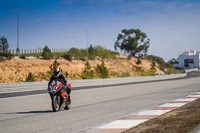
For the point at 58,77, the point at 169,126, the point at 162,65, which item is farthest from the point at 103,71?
the point at 162,65

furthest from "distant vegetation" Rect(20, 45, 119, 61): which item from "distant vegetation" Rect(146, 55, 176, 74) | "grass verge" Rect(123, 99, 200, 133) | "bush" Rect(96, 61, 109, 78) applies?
"grass verge" Rect(123, 99, 200, 133)

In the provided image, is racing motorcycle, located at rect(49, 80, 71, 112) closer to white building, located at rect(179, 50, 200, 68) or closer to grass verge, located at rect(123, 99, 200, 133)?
grass verge, located at rect(123, 99, 200, 133)

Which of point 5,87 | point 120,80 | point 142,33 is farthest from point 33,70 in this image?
point 142,33

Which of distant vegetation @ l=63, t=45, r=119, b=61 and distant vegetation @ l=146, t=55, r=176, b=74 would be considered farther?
distant vegetation @ l=146, t=55, r=176, b=74

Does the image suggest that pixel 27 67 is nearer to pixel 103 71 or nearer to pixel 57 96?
pixel 103 71

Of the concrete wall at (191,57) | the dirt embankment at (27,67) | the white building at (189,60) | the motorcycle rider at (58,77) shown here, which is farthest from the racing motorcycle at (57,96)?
the concrete wall at (191,57)

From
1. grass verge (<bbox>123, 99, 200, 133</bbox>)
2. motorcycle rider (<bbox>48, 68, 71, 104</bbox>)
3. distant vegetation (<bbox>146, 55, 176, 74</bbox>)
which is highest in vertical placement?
distant vegetation (<bbox>146, 55, 176, 74</bbox>)

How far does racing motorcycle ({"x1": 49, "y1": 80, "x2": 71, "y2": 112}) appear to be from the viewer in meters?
10.4

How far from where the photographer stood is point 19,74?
4600 centimetres

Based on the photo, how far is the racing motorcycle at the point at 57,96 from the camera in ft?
34.0

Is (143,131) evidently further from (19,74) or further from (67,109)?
(19,74)

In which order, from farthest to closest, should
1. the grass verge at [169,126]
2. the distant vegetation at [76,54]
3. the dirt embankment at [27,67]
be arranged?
the distant vegetation at [76,54], the dirt embankment at [27,67], the grass verge at [169,126]

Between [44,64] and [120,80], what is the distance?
63.1 feet

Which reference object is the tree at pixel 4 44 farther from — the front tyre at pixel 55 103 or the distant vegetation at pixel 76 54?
the front tyre at pixel 55 103
